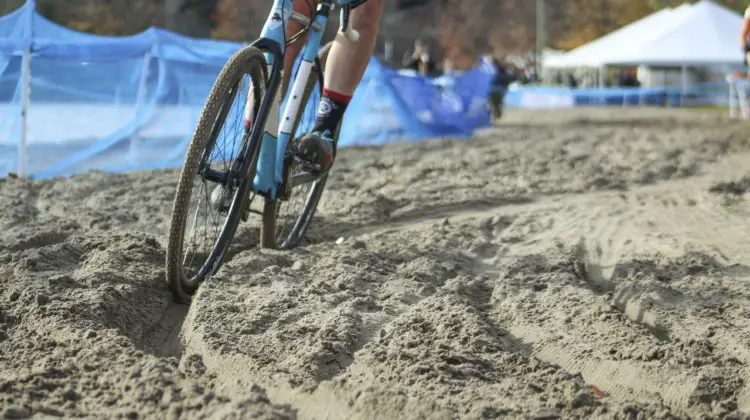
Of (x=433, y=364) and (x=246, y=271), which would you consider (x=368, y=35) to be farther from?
(x=433, y=364)

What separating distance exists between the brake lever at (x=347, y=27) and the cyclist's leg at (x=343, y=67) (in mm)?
114

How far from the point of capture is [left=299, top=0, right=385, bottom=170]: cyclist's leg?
412 cm

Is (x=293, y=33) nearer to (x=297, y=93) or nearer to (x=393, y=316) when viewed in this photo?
(x=297, y=93)

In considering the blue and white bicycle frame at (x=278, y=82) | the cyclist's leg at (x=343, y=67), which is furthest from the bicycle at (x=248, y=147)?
the cyclist's leg at (x=343, y=67)

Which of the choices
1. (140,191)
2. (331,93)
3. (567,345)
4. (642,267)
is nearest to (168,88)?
(140,191)

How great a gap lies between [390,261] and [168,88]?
5185 mm

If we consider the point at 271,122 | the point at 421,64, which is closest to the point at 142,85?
the point at 271,122

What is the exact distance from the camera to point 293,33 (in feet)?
13.0

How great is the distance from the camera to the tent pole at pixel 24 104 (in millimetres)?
7250

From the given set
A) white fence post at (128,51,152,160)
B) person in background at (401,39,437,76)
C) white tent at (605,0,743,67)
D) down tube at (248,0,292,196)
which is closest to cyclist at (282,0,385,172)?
down tube at (248,0,292,196)

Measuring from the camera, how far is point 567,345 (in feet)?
10.1

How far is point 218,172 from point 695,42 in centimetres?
2758

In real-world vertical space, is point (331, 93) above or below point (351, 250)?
above

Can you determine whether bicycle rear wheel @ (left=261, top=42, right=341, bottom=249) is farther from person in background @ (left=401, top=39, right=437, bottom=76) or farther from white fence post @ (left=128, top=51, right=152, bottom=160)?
person in background @ (left=401, top=39, right=437, bottom=76)
